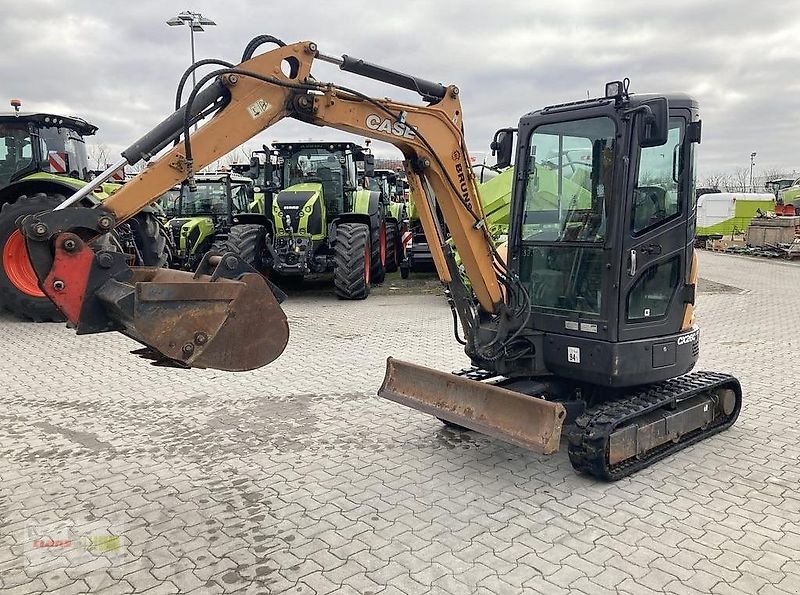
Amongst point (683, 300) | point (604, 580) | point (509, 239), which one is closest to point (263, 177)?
point (509, 239)

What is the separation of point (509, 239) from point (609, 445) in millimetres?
1772

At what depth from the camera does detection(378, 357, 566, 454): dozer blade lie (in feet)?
13.9

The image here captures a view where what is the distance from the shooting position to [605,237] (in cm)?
459

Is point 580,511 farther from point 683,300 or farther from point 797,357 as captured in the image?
point 797,357

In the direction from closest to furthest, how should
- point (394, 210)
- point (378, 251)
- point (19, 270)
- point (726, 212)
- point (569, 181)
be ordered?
point (569, 181) < point (19, 270) < point (378, 251) < point (394, 210) < point (726, 212)

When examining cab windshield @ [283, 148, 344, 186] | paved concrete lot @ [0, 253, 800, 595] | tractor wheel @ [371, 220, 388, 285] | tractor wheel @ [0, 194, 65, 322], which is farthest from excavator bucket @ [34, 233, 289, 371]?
cab windshield @ [283, 148, 344, 186]

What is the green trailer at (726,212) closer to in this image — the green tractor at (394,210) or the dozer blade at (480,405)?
the green tractor at (394,210)

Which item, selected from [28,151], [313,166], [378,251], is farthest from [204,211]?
[28,151]

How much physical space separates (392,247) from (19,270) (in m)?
8.53

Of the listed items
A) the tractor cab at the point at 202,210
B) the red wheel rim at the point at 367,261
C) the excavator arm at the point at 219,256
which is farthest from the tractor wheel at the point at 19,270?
the excavator arm at the point at 219,256

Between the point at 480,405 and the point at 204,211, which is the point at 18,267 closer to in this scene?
the point at 204,211

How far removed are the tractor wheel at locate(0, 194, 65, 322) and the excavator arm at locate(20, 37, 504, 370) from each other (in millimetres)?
6983

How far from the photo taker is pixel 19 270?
993cm

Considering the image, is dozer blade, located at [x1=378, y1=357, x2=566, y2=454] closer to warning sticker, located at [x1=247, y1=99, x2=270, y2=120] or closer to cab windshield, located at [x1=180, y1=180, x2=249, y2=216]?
warning sticker, located at [x1=247, y1=99, x2=270, y2=120]
